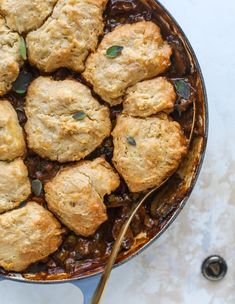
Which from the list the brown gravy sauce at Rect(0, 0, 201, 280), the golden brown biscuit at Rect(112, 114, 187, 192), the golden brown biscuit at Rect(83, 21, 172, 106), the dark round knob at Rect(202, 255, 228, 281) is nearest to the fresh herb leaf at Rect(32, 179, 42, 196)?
the brown gravy sauce at Rect(0, 0, 201, 280)

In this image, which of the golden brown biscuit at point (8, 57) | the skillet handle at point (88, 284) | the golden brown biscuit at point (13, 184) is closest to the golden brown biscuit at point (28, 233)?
the golden brown biscuit at point (13, 184)

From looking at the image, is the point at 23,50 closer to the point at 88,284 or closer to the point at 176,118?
the point at 176,118

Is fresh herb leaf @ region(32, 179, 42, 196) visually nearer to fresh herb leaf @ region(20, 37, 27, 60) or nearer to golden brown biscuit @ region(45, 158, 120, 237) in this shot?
golden brown biscuit @ region(45, 158, 120, 237)

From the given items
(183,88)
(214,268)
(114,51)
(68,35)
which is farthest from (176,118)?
(214,268)

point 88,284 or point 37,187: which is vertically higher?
point 37,187

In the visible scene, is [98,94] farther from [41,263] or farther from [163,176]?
[41,263]

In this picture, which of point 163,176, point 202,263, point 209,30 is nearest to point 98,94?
point 163,176

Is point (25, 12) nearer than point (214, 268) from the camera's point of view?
Yes
